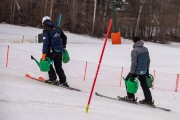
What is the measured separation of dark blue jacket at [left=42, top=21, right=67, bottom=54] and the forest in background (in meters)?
39.0

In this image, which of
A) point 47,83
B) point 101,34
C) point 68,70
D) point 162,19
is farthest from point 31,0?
point 47,83

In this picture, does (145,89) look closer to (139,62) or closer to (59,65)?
(139,62)

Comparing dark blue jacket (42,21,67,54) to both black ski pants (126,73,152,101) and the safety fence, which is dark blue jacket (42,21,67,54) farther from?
the safety fence

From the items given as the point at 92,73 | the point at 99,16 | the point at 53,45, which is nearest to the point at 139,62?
the point at 53,45

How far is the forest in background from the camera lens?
161 feet

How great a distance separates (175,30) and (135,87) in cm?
5073

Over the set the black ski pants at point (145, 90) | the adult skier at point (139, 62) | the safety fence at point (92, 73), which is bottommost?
the safety fence at point (92, 73)

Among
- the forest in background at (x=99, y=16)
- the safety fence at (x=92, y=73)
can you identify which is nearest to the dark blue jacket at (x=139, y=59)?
the safety fence at (x=92, y=73)

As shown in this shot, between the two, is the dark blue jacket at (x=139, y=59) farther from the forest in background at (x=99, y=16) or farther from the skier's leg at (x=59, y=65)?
the forest in background at (x=99, y=16)

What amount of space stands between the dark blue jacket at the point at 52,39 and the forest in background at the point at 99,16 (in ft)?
128

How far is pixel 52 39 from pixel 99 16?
43850 mm

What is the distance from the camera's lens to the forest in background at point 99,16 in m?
49.0

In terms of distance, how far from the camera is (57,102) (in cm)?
638

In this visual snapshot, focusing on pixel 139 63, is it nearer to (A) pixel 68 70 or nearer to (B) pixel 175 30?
(A) pixel 68 70
